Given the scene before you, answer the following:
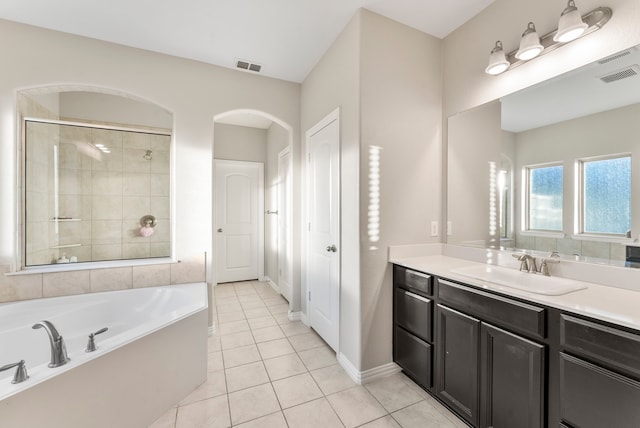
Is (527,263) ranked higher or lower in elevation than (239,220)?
lower

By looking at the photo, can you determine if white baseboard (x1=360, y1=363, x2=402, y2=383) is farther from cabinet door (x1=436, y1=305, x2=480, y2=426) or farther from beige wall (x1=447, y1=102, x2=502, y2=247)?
beige wall (x1=447, y1=102, x2=502, y2=247)

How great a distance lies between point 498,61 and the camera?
1731 millimetres

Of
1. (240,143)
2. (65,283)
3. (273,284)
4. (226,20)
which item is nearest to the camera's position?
(226,20)

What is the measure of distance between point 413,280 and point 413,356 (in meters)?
0.55

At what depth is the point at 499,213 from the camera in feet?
6.38

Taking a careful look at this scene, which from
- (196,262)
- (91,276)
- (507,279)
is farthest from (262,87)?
(507,279)

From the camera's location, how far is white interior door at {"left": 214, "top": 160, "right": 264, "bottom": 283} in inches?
177

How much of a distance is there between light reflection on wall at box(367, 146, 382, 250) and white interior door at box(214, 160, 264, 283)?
10.2 ft

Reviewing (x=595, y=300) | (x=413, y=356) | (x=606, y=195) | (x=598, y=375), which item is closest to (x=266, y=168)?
(x=413, y=356)

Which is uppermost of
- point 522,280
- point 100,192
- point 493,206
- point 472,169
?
point 472,169

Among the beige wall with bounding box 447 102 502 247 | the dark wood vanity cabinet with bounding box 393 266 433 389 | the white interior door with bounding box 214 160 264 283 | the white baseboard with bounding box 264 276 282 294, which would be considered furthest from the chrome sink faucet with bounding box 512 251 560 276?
the white interior door with bounding box 214 160 264 283

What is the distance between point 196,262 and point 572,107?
10.3ft

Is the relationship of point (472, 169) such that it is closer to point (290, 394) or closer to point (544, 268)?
point (544, 268)

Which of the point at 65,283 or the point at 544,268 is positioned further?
the point at 65,283
